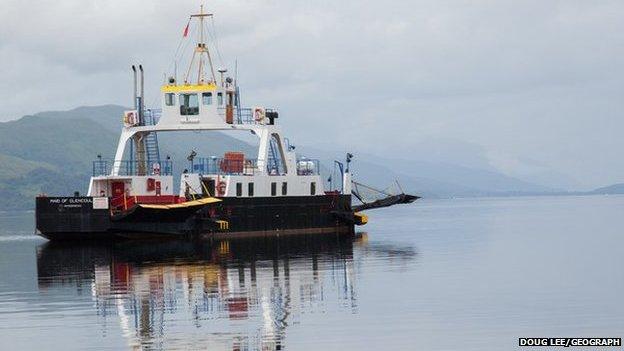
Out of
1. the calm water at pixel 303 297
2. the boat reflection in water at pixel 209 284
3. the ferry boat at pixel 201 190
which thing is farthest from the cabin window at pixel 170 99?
the calm water at pixel 303 297

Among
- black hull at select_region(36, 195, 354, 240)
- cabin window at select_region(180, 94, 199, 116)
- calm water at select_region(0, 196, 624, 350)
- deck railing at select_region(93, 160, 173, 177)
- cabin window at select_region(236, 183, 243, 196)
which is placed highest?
cabin window at select_region(180, 94, 199, 116)

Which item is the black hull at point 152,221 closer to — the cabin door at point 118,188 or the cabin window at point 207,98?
the cabin door at point 118,188

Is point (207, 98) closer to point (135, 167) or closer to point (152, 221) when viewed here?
point (135, 167)

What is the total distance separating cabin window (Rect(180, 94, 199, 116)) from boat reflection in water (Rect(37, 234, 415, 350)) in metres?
9.78

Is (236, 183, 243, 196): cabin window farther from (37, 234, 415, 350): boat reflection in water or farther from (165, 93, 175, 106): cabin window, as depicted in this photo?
(165, 93, 175, 106): cabin window

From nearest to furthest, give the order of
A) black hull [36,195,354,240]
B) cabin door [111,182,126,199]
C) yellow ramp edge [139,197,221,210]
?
yellow ramp edge [139,197,221,210] → black hull [36,195,354,240] → cabin door [111,182,126,199]

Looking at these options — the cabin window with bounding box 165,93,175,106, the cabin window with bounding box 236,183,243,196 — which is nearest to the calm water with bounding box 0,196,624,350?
the cabin window with bounding box 236,183,243,196

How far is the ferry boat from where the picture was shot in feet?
218

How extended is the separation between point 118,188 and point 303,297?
35682 mm


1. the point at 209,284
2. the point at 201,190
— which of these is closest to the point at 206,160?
the point at 201,190

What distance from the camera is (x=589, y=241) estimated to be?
71.8 metres

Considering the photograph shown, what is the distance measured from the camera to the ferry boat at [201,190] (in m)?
A: 66.6

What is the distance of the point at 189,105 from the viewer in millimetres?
73125

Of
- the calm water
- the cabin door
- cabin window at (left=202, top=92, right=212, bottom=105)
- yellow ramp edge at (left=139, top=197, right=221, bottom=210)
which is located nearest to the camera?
the calm water
